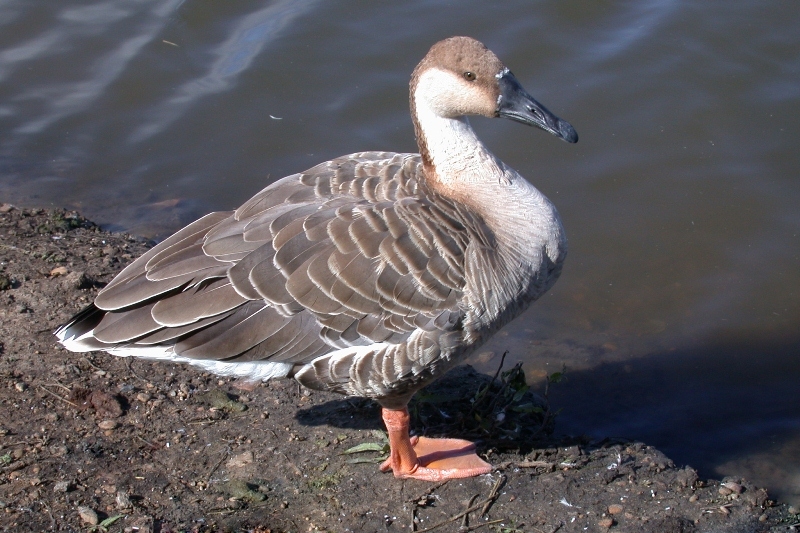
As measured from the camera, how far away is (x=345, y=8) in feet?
32.6

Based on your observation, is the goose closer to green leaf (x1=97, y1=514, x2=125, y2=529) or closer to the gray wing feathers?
the gray wing feathers

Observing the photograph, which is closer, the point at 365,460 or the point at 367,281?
the point at 367,281

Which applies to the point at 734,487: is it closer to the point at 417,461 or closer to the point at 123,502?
the point at 417,461

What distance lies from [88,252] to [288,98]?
358 cm

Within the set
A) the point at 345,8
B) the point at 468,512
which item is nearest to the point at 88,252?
the point at 468,512

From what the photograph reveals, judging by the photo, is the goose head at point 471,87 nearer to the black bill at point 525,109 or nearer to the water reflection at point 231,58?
the black bill at point 525,109

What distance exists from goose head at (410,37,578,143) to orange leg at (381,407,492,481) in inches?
69.3

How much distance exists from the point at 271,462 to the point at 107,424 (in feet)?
3.20

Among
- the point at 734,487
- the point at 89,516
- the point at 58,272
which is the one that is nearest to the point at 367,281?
the point at 89,516

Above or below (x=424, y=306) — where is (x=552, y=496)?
below

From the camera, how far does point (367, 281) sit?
13.5ft

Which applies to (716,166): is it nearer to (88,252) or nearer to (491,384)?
(491,384)

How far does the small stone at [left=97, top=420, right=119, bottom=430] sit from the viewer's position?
15.3 ft

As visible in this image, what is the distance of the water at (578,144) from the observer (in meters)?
6.20
